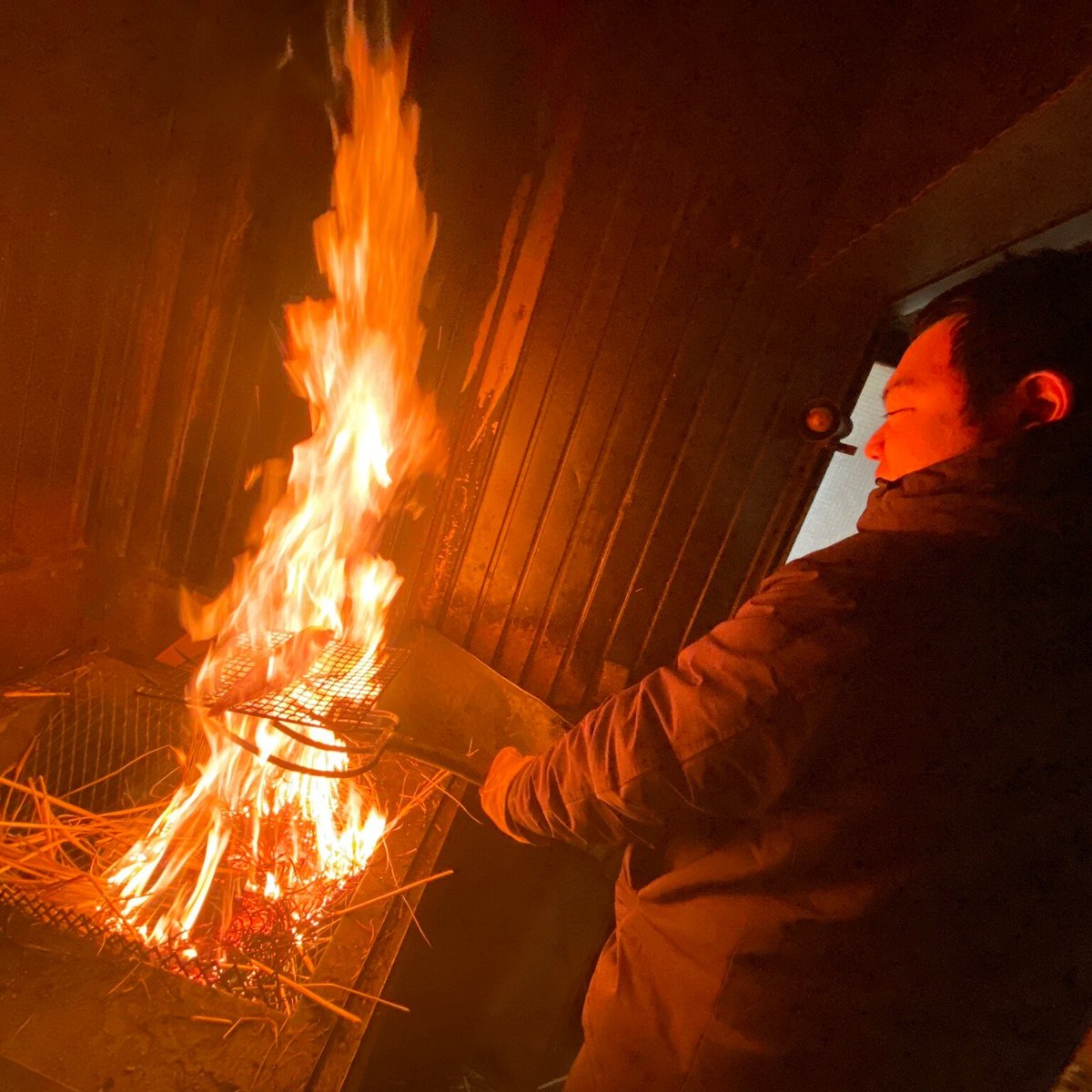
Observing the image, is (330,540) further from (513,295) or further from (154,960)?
(154,960)

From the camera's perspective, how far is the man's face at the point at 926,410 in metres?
1.57

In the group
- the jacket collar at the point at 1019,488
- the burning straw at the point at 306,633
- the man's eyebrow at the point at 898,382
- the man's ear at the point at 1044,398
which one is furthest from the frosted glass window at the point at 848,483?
the burning straw at the point at 306,633

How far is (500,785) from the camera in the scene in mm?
2066

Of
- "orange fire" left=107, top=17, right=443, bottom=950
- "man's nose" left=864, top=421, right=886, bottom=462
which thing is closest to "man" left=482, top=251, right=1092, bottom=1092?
"man's nose" left=864, top=421, right=886, bottom=462

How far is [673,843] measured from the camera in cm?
173

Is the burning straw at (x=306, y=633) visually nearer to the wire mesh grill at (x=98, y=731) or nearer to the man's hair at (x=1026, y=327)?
the wire mesh grill at (x=98, y=731)

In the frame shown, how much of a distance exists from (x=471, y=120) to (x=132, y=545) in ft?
10.2

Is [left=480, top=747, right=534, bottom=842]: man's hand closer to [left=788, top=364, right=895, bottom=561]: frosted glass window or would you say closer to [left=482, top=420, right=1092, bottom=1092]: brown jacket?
[left=482, top=420, right=1092, bottom=1092]: brown jacket

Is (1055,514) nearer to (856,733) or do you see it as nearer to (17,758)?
(856,733)

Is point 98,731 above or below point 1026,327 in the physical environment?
below

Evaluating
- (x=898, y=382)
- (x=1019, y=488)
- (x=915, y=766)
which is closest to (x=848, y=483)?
(x=898, y=382)

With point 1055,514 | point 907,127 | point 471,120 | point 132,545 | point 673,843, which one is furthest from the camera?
point 132,545

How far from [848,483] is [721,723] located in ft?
7.73

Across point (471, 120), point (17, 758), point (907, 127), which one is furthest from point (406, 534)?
point (907, 127)
